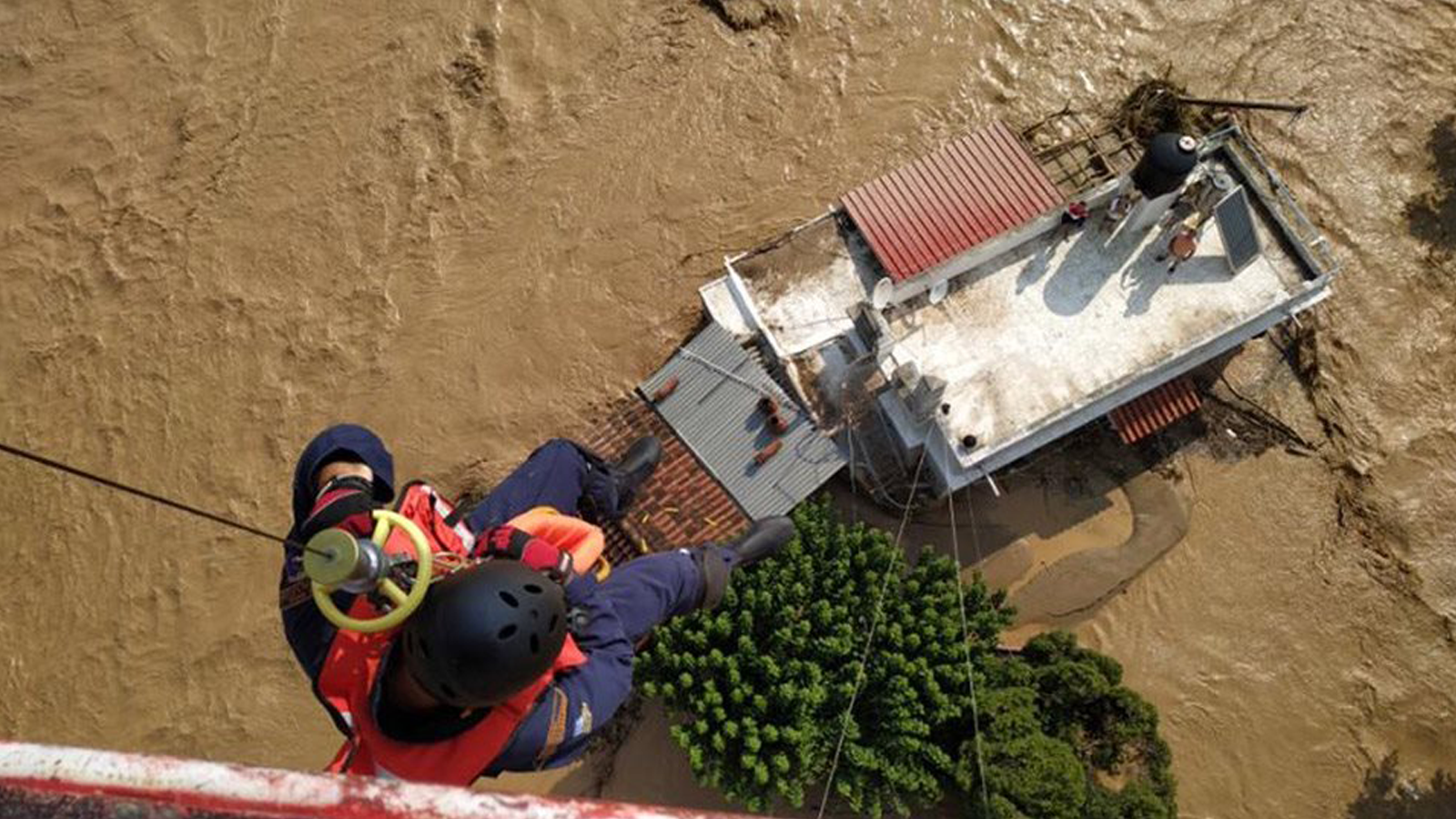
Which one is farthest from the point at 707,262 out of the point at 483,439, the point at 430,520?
the point at 430,520

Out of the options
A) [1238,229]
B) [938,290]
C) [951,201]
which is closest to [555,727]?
[938,290]

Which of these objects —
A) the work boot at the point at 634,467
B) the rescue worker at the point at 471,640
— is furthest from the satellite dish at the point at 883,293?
the rescue worker at the point at 471,640

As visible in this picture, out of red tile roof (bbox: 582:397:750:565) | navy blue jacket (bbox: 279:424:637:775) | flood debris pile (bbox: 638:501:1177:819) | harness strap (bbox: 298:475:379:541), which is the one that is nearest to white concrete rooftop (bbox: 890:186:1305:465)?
flood debris pile (bbox: 638:501:1177:819)

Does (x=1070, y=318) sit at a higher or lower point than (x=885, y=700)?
higher

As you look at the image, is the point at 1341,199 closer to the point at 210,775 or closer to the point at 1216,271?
the point at 1216,271

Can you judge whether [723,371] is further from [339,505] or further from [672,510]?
[339,505]

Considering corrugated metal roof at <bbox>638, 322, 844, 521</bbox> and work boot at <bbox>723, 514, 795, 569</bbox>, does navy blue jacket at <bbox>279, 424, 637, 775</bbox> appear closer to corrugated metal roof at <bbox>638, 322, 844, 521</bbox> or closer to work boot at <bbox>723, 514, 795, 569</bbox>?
work boot at <bbox>723, 514, 795, 569</bbox>
